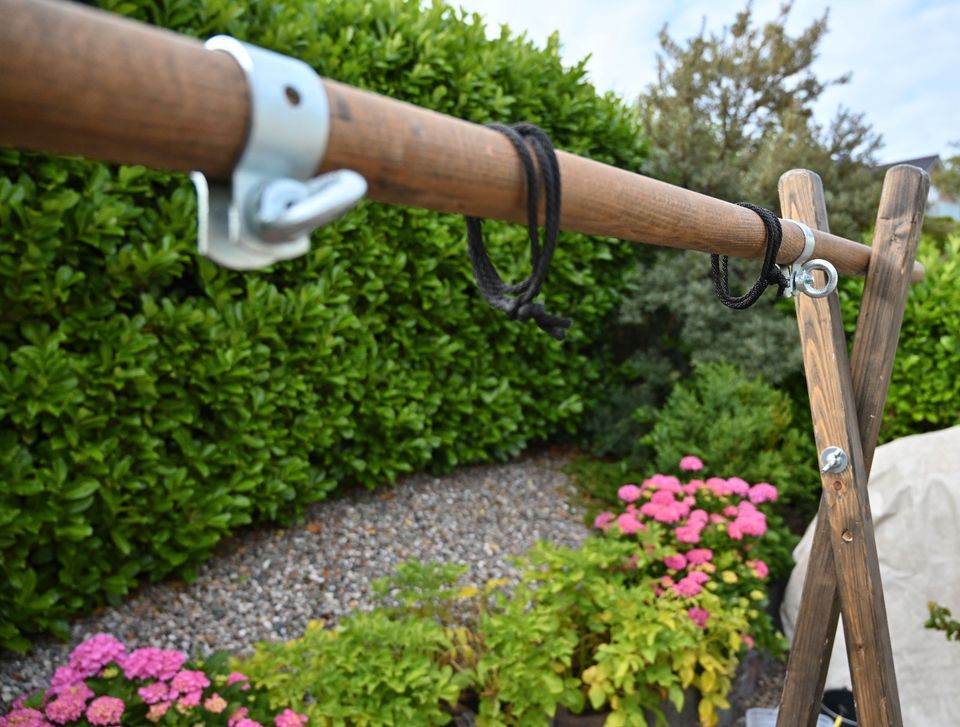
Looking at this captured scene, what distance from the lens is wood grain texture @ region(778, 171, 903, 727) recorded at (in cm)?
155

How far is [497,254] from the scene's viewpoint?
4270 mm

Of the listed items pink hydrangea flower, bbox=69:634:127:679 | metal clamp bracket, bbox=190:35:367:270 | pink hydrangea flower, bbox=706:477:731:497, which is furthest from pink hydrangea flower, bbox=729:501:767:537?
metal clamp bracket, bbox=190:35:367:270

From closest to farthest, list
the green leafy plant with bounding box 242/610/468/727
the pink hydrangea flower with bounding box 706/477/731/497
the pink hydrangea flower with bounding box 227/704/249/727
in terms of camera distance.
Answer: the pink hydrangea flower with bounding box 227/704/249/727 → the green leafy plant with bounding box 242/610/468/727 → the pink hydrangea flower with bounding box 706/477/731/497

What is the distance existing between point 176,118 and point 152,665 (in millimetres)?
2005

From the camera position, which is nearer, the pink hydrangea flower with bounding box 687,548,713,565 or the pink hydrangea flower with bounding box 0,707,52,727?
the pink hydrangea flower with bounding box 0,707,52,727

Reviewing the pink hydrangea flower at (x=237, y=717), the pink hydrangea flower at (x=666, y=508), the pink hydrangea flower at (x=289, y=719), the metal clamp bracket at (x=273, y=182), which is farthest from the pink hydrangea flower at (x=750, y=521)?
the metal clamp bracket at (x=273, y=182)

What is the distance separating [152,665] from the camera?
6.91 feet

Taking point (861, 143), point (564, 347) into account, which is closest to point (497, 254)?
point (564, 347)

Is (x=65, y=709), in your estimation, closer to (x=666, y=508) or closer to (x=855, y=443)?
(x=855, y=443)

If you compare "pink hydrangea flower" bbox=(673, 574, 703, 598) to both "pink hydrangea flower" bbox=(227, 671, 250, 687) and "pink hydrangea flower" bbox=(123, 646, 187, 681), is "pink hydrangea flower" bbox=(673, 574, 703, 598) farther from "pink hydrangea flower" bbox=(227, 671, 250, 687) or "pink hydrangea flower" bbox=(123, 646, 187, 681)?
"pink hydrangea flower" bbox=(123, 646, 187, 681)

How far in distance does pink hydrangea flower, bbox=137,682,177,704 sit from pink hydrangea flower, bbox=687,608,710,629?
180 cm

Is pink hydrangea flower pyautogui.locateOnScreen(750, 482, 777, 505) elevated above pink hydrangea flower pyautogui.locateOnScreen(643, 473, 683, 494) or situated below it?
above

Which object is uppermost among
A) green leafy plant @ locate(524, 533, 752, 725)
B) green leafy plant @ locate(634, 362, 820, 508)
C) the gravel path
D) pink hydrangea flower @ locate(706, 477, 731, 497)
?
green leafy plant @ locate(634, 362, 820, 508)

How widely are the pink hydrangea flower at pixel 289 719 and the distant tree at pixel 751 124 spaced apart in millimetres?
4246
